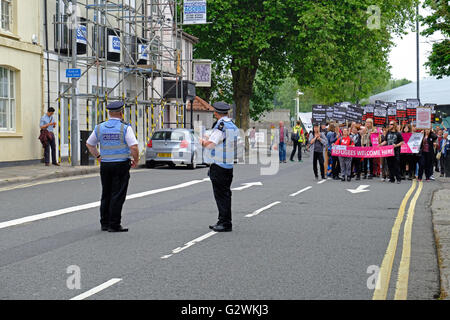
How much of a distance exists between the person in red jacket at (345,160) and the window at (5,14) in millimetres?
11313

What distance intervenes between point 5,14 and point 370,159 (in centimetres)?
1272

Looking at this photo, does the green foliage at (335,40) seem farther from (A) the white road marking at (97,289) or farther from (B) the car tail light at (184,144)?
(A) the white road marking at (97,289)

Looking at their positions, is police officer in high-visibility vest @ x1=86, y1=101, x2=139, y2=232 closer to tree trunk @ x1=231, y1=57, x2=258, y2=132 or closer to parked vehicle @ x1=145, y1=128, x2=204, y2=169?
parked vehicle @ x1=145, y1=128, x2=204, y2=169

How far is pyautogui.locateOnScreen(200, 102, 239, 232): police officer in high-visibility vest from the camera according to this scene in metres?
9.77

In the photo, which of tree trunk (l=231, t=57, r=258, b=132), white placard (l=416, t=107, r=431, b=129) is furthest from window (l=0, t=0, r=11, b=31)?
tree trunk (l=231, t=57, r=258, b=132)

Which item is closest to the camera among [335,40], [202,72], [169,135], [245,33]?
[169,135]

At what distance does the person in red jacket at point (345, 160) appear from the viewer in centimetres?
2038

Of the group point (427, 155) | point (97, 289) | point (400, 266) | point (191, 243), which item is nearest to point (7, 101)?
point (427, 155)

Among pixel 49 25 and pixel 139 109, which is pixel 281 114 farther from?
pixel 49 25

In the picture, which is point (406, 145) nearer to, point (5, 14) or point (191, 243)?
point (5, 14)

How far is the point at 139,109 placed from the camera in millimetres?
33094

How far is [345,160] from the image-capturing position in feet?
67.4

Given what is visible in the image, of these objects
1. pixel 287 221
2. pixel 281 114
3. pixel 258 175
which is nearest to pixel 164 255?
pixel 287 221

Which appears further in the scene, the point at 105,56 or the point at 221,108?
the point at 105,56
